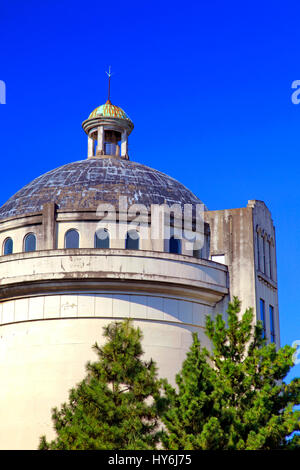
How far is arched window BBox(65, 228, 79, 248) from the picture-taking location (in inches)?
1537

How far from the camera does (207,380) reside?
24.3 meters

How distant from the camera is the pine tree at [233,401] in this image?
23.3 meters

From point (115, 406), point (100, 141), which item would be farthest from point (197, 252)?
point (115, 406)

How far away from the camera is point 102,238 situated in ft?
128

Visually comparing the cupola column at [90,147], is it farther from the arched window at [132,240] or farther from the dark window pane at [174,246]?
the dark window pane at [174,246]

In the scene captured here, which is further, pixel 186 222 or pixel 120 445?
pixel 186 222

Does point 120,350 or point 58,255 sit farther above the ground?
point 58,255

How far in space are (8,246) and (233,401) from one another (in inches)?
732

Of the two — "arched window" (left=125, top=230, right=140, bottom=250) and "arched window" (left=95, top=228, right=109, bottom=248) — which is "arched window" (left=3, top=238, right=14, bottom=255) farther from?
"arched window" (left=125, top=230, right=140, bottom=250)

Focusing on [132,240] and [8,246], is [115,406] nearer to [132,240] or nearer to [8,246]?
[132,240]

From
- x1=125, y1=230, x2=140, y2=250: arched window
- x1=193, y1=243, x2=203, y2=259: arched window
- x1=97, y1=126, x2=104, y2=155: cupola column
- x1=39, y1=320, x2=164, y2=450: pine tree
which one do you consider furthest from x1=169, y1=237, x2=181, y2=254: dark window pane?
x1=39, y1=320, x2=164, y2=450: pine tree
